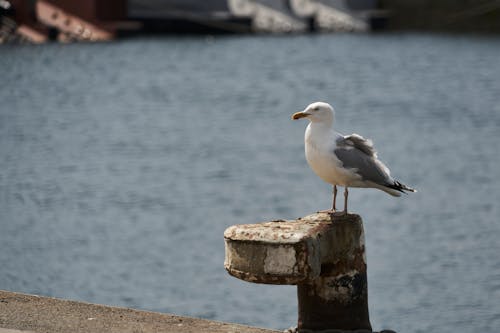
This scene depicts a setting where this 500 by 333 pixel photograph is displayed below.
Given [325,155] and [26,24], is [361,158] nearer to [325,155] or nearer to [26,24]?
[325,155]

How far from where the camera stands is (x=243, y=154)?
29.0 m

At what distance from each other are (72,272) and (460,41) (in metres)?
59.1

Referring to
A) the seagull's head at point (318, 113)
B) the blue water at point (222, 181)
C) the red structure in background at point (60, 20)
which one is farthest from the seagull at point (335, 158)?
the red structure in background at point (60, 20)

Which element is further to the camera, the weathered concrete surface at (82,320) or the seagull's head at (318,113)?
the seagull's head at (318,113)

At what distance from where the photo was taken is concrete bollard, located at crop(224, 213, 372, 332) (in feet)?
21.4

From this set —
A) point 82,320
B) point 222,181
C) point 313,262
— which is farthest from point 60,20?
point 313,262

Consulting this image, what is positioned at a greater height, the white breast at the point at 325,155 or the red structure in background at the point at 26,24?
the white breast at the point at 325,155

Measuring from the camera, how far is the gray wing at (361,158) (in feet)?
23.8

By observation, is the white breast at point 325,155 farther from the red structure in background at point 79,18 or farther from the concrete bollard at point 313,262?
the red structure in background at point 79,18

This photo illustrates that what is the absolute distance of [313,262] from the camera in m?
6.59

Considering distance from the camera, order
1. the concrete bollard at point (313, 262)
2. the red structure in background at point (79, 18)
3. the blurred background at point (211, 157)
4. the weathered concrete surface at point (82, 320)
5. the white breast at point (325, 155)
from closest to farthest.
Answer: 1. the concrete bollard at point (313, 262)
2. the weathered concrete surface at point (82, 320)
3. the white breast at point (325, 155)
4. the blurred background at point (211, 157)
5. the red structure in background at point (79, 18)

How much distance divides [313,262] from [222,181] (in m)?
18.9

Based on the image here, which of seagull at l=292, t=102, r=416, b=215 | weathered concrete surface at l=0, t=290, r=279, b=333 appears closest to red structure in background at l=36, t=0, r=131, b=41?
weathered concrete surface at l=0, t=290, r=279, b=333

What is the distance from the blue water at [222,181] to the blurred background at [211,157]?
0.06 m
